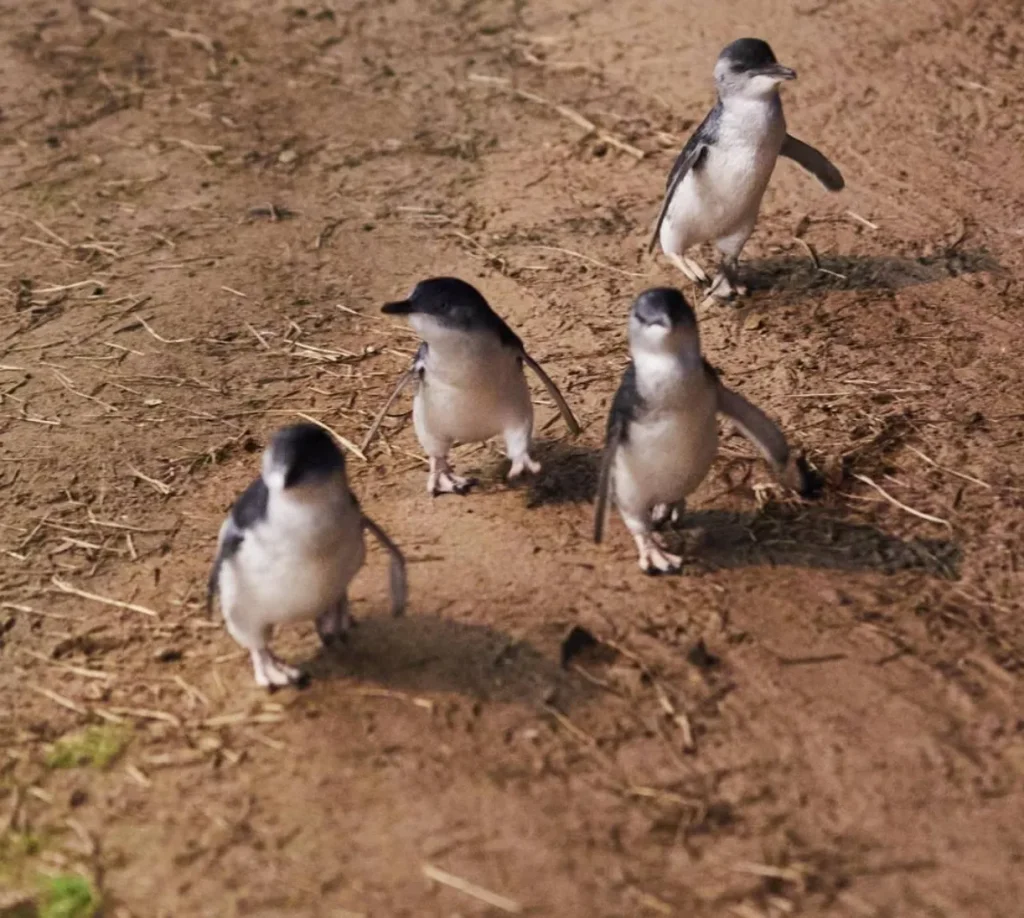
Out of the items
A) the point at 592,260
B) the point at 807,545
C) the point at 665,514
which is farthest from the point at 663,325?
the point at 592,260

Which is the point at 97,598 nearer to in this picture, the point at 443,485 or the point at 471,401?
the point at 443,485

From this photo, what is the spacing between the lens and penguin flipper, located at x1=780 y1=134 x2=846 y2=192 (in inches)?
261

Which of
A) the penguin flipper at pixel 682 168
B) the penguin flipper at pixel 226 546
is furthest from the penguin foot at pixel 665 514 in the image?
the penguin flipper at pixel 682 168

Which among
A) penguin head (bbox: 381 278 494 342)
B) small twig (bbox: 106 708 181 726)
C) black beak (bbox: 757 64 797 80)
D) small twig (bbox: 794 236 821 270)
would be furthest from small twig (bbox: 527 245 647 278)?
small twig (bbox: 106 708 181 726)

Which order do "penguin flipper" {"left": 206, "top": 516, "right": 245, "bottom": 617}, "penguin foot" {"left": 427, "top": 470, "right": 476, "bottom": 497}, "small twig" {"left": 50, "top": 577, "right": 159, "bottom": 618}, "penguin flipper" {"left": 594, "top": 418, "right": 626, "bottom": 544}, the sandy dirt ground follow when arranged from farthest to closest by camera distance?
"penguin foot" {"left": 427, "top": 470, "right": 476, "bottom": 497} < "small twig" {"left": 50, "top": 577, "right": 159, "bottom": 618} < "penguin flipper" {"left": 594, "top": 418, "right": 626, "bottom": 544} < "penguin flipper" {"left": 206, "top": 516, "right": 245, "bottom": 617} < the sandy dirt ground

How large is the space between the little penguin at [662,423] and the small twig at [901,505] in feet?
1.76

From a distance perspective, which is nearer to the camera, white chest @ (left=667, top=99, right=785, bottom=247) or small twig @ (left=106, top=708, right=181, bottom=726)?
small twig @ (left=106, top=708, right=181, bottom=726)

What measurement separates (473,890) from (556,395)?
209 centimetres

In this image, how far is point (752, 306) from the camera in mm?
6438

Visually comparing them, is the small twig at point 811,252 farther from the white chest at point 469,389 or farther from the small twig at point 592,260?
the white chest at point 469,389

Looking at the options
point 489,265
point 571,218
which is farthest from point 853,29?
point 489,265

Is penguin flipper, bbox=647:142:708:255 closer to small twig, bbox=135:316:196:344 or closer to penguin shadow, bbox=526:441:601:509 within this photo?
penguin shadow, bbox=526:441:601:509

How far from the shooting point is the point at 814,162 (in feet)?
22.2

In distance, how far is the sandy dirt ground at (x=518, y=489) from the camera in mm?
3844
